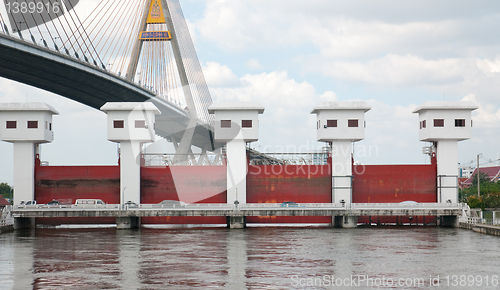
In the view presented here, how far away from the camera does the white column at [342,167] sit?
51094 millimetres

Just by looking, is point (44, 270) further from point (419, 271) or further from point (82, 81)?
point (82, 81)

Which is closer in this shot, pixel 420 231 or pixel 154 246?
pixel 154 246

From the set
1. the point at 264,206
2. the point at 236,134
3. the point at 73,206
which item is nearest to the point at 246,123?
the point at 236,134

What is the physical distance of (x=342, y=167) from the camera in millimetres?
51281

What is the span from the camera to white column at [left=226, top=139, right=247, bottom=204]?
50969 millimetres

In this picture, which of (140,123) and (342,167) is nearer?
(342,167)

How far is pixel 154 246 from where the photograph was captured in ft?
119

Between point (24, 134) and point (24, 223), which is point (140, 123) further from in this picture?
point (24, 223)

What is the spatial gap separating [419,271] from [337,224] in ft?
77.2

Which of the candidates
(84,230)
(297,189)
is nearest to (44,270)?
(84,230)

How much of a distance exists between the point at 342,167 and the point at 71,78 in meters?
31.6

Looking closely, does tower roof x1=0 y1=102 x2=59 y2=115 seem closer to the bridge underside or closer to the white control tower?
the bridge underside

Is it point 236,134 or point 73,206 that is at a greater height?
point 236,134

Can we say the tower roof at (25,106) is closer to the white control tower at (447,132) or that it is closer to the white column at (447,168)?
the white control tower at (447,132)
